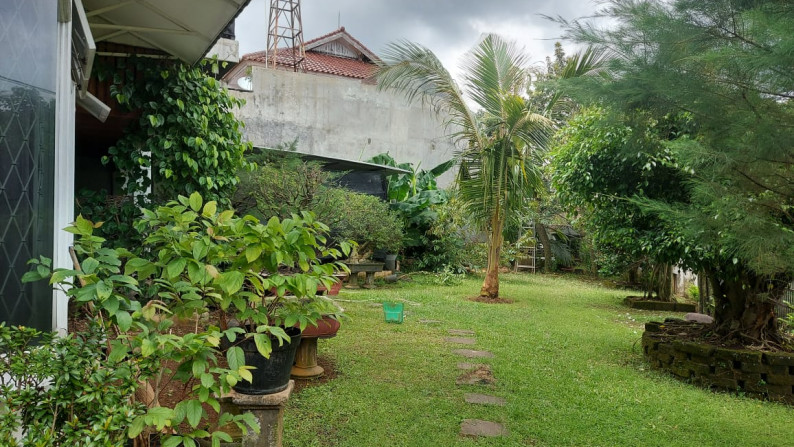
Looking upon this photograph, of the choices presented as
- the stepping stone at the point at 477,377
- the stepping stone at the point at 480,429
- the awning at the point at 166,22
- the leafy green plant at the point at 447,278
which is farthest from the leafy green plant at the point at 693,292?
the awning at the point at 166,22

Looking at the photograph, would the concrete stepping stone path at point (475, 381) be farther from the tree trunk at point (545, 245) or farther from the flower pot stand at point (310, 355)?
the tree trunk at point (545, 245)

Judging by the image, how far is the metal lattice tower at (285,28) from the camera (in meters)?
17.0

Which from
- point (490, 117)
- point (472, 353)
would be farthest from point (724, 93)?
point (490, 117)

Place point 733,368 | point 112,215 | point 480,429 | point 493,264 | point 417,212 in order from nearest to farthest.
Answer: point 480,429 → point 733,368 → point 112,215 → point 493,264 → point 417,212

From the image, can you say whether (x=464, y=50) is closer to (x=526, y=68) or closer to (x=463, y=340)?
(x=526, y=68)

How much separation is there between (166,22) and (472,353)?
14.4 ft

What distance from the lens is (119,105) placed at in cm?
542

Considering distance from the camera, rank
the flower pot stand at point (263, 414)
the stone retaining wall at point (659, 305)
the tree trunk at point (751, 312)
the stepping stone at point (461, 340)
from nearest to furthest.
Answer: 1. the flower pot stand at point (263, 414)
2. the tree trunk at point (751, 312)
3. the stepping stone at point (461, 340)
4. the stone retaining wall at point (659, 305)

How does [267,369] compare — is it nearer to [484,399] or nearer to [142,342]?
[142,342]

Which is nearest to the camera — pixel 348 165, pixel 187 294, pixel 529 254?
pixel 187 294

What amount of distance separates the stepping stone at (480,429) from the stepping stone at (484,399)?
42 cm

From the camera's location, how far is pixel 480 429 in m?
3.92

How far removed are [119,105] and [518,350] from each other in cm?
489

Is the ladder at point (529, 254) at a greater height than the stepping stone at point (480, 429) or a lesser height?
greater
